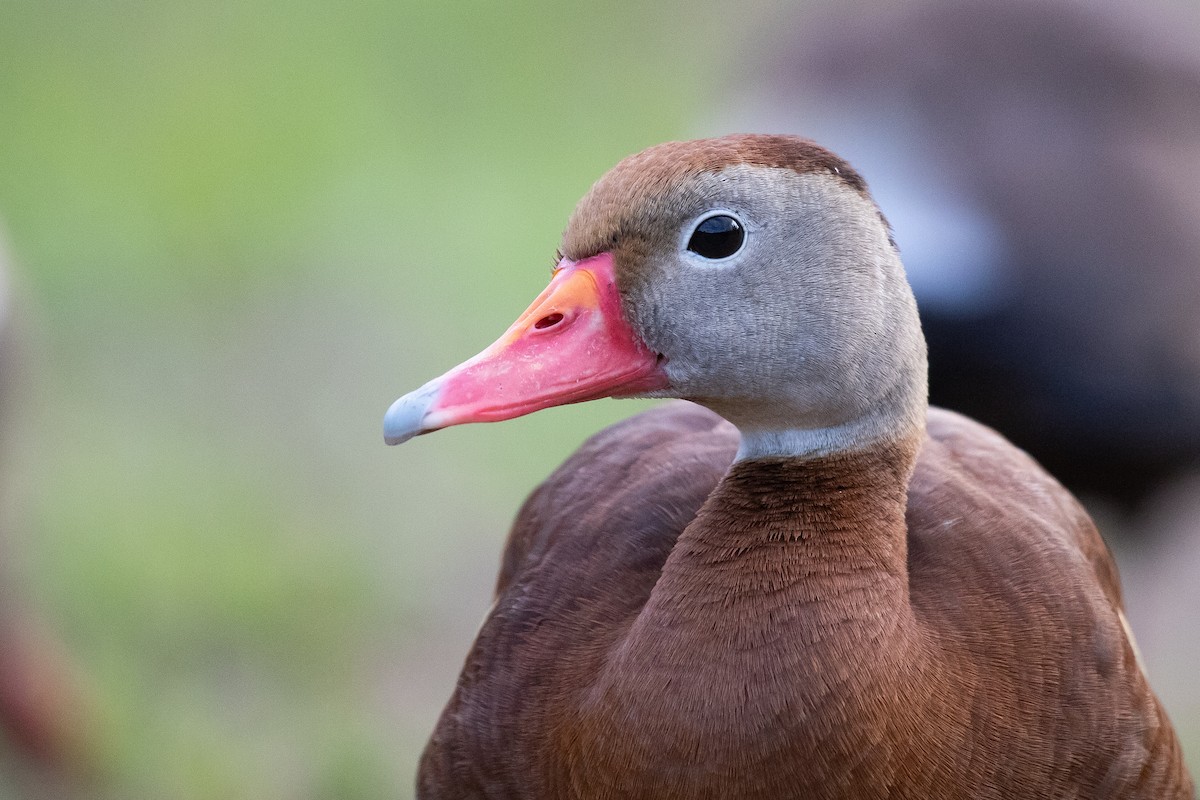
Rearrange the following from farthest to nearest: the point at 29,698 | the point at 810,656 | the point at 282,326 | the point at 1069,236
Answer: the point at 282,326, the point at 1069,236, the point at 29,698, the point at 810,656

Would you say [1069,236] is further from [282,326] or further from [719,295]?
[282,326]

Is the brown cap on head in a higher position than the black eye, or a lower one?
higher

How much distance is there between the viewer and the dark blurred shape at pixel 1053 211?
9.32ft

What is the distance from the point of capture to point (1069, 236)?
2916mm

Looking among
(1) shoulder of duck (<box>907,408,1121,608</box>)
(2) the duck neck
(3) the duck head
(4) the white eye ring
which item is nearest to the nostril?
(3) the duck head

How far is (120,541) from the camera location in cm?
311

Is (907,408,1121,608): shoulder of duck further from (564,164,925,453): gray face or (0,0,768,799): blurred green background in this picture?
(0,0,768,799): blurred green background

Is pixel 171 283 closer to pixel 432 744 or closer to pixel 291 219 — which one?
pixel 291 219

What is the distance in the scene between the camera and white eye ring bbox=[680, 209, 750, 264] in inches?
55.6

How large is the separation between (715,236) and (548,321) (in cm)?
20

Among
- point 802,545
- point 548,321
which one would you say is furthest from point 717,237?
point 802,545

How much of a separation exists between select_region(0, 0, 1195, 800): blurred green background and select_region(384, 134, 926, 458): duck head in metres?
1.38

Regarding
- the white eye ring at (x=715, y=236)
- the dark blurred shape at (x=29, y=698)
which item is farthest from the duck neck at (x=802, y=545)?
the dark blurred shape at (x=29, y=698)

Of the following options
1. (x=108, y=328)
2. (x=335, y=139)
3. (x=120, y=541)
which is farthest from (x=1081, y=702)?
(x=335, y=139)
